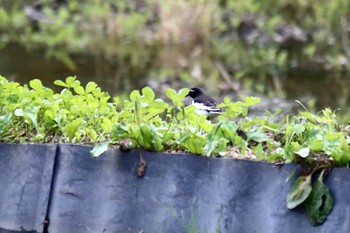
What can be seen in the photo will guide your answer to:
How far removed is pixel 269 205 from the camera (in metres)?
3.23

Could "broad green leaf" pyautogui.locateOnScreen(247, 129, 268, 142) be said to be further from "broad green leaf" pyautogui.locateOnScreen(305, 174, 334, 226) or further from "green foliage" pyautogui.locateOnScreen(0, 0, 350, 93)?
→ "green foliage" pyautogui.locateOnScreen(0, 0, 350, 93)

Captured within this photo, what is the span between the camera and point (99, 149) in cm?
340

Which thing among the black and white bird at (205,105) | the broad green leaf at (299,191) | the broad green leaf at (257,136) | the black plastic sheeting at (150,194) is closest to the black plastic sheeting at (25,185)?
the black plastic sheeting at (150,194)

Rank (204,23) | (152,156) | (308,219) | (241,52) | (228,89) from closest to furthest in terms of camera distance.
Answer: (308,219)
(152,156)
(228,89)
(241,52)
(204,23)

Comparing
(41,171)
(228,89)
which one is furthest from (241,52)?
(41,171)

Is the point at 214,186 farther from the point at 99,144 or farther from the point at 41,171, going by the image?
the point at 41,171

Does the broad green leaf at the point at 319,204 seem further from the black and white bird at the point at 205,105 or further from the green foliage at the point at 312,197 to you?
the black and white bird at the point at 205,105

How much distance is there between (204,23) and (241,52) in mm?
1277

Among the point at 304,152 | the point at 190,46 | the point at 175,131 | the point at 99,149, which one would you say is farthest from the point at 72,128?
the point at 190,46

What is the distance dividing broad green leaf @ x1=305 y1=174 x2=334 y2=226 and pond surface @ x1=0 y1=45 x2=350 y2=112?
6.37m

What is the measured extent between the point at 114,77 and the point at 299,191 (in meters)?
8.08

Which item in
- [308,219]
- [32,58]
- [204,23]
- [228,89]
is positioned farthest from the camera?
[204,23]

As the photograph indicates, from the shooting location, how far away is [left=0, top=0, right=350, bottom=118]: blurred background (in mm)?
10766

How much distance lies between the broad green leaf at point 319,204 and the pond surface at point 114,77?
6.37m
